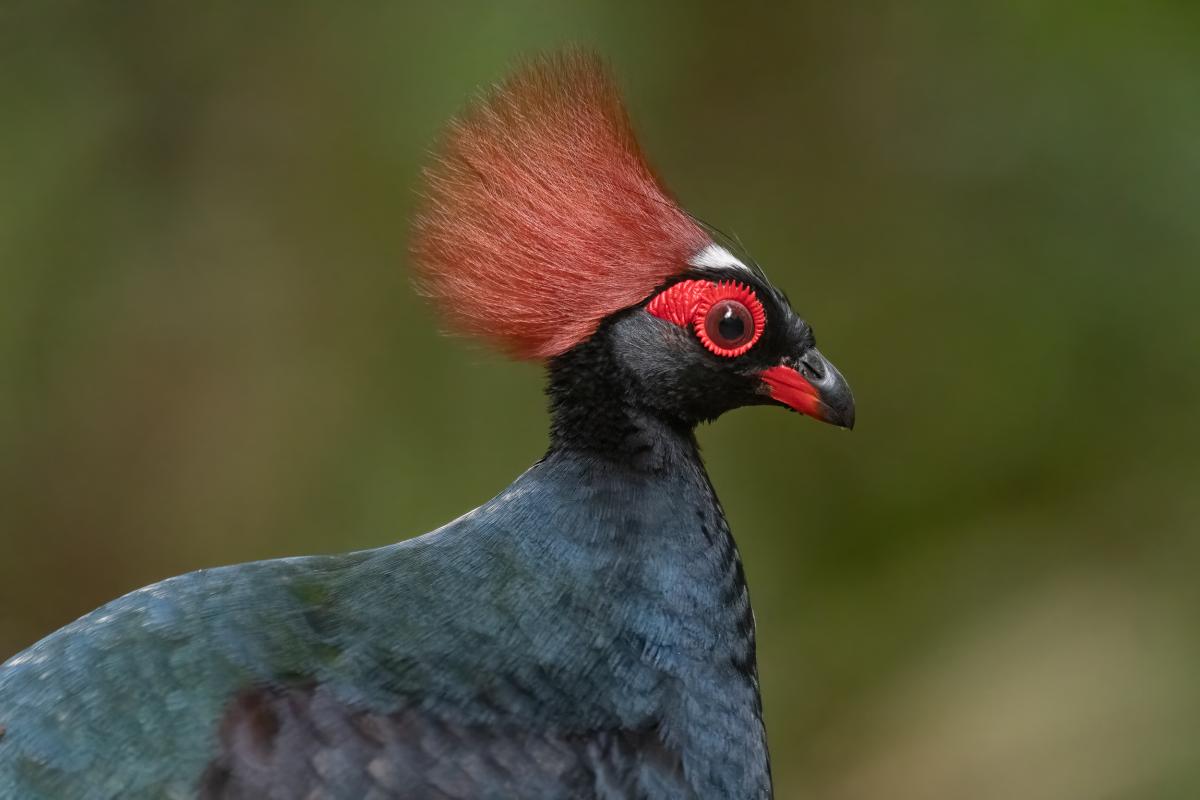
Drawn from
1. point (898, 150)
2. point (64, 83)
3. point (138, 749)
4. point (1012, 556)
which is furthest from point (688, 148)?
point (138, 749)

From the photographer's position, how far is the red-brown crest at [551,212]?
2617 millimetres

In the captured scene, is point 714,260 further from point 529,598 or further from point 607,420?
point 529,598

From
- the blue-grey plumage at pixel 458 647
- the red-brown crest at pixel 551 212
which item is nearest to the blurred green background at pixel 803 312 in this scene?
the red-brown crest at pixel 551 212

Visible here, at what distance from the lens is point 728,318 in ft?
8.71

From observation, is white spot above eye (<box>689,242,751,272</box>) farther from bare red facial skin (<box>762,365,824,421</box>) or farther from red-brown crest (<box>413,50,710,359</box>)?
bare red facial skin (<box>762,365,824,421</box>)

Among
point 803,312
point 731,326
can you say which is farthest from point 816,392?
point 803,312

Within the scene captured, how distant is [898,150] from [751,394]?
2.50 meters

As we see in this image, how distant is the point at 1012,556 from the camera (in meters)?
4.65

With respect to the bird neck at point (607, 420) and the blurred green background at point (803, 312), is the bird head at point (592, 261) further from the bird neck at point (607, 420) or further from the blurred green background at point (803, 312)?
the blurred green background at point (803, 312)

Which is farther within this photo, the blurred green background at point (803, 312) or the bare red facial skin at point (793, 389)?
the blurred green background at point (803, 312)

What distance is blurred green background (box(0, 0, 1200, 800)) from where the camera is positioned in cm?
454

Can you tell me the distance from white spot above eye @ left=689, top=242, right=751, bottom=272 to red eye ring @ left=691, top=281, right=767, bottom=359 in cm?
3

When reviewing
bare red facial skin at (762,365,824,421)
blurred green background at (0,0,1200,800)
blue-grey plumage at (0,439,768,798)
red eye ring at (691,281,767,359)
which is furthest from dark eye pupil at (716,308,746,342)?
blurred green background at (0,0,1200,800)

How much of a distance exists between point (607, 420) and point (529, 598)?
0.42 metres
